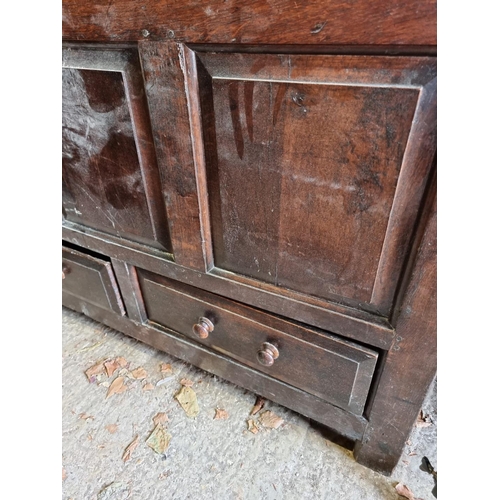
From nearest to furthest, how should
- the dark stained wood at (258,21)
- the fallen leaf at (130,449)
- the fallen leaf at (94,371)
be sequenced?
the dark stained wood at (258,21)
the fallen leaf at (130,449)
the fallen leaf at (94,371)

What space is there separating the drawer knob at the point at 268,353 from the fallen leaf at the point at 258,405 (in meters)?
0.34

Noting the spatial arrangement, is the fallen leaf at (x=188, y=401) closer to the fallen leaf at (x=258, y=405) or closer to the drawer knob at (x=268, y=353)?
the fallen leaf at (x=258, y=405)

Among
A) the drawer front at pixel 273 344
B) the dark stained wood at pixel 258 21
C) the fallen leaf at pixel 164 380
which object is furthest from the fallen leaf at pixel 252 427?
the dark stained wood at pixel 258 21

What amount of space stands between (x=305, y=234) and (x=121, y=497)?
0.89 metres

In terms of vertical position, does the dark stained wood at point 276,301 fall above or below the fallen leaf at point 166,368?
above

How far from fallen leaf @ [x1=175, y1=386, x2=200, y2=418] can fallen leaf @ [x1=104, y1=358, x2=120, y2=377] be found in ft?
0.90

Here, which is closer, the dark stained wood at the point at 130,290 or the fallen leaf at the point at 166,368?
the dark stained wood at the point at 130,290

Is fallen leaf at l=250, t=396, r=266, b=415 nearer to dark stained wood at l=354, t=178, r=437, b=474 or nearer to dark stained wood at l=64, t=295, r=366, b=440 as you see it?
dark stained wood at l=64, t=295, r=366, b=440

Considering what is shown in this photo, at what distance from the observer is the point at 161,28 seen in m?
0.62

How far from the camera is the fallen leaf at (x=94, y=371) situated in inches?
50.3

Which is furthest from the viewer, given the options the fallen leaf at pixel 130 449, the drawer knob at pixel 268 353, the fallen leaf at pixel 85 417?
the fallen leaf at pixel 85 417

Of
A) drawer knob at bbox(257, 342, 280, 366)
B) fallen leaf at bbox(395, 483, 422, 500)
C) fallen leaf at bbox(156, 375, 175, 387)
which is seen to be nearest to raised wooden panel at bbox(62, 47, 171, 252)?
drawer knob at bbox(257, 342, 280, 366)

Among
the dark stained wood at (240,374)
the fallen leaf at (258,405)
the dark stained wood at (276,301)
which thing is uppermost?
the dark stained wood at (276,301)

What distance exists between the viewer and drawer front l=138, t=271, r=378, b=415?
0.84 meters
